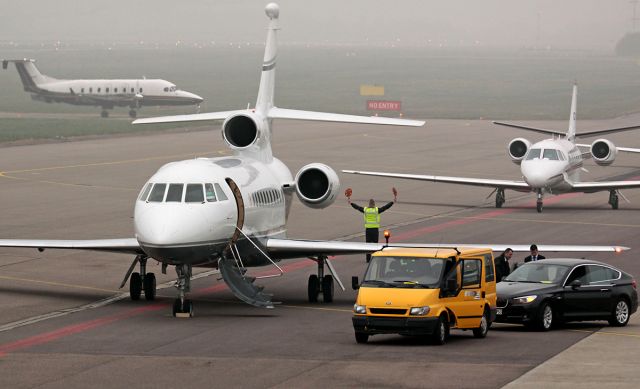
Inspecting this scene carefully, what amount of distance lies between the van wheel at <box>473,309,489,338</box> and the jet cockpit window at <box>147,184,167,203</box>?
20.7ft

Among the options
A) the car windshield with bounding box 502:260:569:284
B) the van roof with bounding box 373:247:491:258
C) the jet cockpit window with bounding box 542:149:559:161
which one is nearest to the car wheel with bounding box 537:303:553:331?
the car windshield with bounding box 502:260:569:284

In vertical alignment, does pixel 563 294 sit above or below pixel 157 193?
below

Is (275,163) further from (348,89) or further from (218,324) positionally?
(348,89)

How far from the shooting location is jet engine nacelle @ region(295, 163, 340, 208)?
27.8 meters

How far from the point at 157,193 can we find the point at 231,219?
5.00ft

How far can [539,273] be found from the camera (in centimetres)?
2439

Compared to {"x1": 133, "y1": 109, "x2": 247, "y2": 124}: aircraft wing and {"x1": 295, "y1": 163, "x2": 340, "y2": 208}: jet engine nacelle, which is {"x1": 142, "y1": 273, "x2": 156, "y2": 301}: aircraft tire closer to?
{"x1": 295, "y1": 163, "x2": 340, "y2": 208}: jet engine nacelle

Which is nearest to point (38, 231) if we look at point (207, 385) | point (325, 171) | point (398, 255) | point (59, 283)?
point (59, 283)

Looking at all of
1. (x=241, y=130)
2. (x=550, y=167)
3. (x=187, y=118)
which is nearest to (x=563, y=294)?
(x=241, y=130)

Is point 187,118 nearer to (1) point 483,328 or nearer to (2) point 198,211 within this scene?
(2) point 198,211

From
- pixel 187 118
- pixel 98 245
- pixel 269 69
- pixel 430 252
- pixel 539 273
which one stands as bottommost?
pixel 539 273

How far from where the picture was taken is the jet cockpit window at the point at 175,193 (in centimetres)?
2445

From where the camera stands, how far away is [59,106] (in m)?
115

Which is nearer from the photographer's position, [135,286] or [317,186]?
[135,286]
